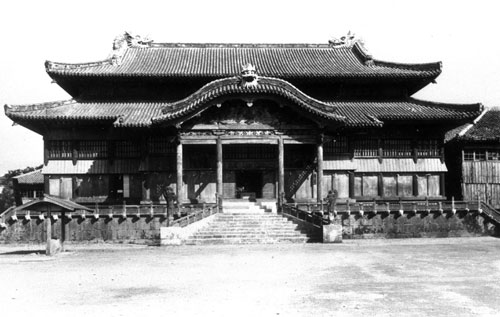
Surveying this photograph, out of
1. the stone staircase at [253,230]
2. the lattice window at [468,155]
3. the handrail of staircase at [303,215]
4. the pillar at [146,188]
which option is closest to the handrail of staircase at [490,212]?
the lattice window at [468,155]

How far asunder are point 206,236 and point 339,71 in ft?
50.3

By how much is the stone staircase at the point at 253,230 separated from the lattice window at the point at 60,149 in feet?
36.3

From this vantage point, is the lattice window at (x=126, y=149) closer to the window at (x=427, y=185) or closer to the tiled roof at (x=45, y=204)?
the tiled roof at (x=45, y=204)

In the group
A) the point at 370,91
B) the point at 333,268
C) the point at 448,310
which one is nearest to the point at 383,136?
the point at 370,91

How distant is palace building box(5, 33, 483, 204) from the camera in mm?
30578

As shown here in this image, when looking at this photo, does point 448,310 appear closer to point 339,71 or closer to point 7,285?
point 7,285

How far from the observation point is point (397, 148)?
34.5 m

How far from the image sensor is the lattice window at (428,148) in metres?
34.5

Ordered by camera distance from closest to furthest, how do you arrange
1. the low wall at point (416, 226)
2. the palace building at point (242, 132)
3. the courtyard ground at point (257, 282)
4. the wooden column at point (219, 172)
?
the courtyard ground at point (257, 282), the low wall at point (416, 226), the wooden column at point (219, 172), the palace building at point (242, 132)

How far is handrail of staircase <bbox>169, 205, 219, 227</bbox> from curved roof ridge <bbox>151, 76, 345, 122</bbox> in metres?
5.20

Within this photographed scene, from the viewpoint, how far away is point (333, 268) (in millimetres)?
16438

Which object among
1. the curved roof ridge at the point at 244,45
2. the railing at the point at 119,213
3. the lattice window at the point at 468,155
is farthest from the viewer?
the curved roof ridge at the point at 244,45

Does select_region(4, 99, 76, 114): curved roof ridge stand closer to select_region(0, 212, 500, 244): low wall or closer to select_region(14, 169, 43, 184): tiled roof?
select_region(0, 212, 500, 244): low wall

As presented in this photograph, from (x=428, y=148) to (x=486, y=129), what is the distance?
15.7 ft
